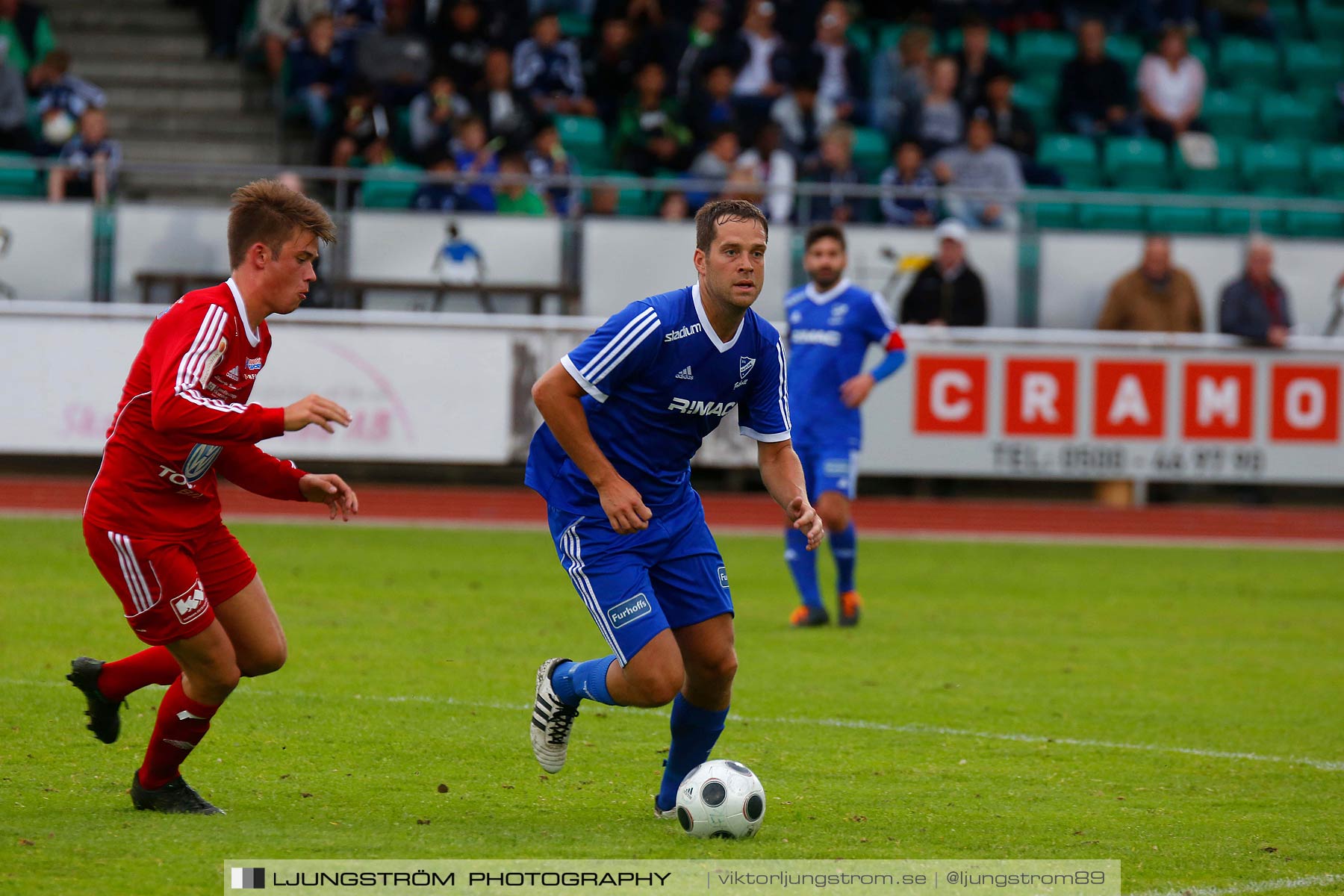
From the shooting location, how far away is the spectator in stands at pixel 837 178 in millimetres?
17609

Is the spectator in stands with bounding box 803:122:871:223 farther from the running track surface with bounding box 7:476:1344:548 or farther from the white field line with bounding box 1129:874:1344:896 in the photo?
the white field line with bounding box 1129:874:1344:896

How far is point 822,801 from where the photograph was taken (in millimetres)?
5914

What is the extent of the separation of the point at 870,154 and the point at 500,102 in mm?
4403

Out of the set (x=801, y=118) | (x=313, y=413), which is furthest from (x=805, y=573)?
(x=801, y=118)

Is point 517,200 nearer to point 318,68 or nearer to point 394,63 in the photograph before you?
point 394,63

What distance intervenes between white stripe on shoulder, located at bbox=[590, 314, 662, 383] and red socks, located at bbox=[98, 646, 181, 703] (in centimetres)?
173

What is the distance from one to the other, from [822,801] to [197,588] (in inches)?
88.1

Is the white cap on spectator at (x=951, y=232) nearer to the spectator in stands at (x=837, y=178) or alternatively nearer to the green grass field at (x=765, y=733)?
the spectator in stands at (x=837, y=178)

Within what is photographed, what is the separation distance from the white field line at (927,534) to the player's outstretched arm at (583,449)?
9.84 m

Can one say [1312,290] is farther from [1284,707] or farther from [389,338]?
[1284,707]

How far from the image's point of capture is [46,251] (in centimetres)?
1669

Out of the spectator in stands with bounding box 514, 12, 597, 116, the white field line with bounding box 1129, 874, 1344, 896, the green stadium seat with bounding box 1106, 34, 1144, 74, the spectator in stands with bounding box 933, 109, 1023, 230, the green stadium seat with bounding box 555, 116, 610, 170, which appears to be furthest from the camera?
the green stadium seat with bounding box 1106, 34, 1144, 74

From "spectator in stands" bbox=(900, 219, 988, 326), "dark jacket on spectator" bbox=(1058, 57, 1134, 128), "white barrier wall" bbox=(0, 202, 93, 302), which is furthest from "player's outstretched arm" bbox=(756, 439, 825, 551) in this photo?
"dark jacket on spectator" bbox=(1058, 57, 1134, 128)

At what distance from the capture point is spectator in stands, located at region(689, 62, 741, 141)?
64.4ft
